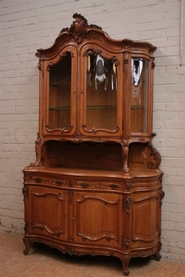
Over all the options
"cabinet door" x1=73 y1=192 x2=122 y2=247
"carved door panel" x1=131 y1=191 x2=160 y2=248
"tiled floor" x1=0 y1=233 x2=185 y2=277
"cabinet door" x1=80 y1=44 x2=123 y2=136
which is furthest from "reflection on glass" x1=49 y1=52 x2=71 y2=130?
"tiled floor" x1=0 y1=233 x2=185 y2=277

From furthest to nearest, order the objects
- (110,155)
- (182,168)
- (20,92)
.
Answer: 1. (20,92)
2. (110,155)
3. (182,168)

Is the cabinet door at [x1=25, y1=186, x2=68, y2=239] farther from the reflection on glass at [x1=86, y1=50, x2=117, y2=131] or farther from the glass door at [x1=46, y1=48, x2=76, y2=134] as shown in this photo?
the reflection on glass at [x1=86, y1=50, x2=117, y2=131]

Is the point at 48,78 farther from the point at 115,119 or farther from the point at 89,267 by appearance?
the point at 89,267

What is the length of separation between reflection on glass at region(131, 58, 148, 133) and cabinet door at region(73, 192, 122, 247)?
26.3 inches

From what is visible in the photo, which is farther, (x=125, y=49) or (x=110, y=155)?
(x=110, y=155)

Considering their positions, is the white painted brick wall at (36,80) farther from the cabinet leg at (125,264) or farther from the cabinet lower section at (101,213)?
the cabinet leg at (125,264)

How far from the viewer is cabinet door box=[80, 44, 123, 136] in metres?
2.58

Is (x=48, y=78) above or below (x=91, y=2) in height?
below

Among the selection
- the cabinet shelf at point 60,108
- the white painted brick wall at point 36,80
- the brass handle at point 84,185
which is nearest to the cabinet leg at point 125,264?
the white painted brick wall at point 36,80

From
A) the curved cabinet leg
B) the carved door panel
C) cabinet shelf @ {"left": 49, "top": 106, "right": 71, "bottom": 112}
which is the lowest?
the curved cabinet leg

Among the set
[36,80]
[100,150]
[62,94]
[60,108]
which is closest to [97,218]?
[100,150]

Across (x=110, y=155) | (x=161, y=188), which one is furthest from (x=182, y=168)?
(x=110, y=155)

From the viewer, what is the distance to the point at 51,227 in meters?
2.72

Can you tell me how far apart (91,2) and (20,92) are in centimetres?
124
